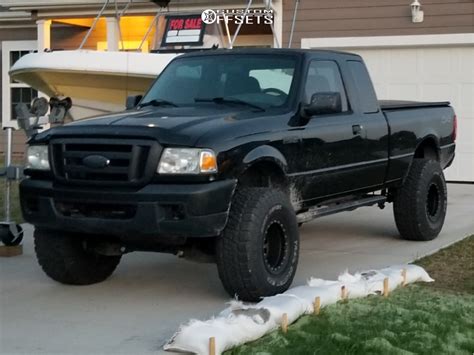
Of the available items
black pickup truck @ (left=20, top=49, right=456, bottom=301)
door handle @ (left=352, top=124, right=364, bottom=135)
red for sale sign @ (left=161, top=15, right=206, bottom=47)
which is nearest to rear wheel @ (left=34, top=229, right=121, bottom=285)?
black pickup truck @ (left=20, top=49, right=456, bottom=301)

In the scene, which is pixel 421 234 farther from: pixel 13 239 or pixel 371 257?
pixel 13 239

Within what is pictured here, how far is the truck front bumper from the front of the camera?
5.56m

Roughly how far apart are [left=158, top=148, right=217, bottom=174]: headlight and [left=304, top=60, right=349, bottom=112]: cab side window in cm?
150

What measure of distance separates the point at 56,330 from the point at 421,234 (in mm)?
4230

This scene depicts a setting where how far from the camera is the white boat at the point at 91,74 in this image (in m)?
12.8

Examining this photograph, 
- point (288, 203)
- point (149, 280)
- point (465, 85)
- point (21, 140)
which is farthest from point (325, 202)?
point (21, 140)

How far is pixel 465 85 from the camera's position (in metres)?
13.9

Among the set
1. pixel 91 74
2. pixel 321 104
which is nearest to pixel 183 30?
pixel 91 74

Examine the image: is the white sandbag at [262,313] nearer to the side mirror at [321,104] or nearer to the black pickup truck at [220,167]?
the black pickup truck at [220,167]

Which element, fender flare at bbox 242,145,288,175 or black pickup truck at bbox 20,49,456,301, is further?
fender flare at bbox 242,145,288,175

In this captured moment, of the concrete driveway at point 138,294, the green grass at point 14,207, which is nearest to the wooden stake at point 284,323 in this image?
the concrete driveway at point 138,294

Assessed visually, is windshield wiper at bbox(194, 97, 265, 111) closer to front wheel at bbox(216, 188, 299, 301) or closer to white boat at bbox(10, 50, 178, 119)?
front wheel at bbox(216, 188, 299, 301)

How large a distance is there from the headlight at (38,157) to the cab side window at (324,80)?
2.09 meters

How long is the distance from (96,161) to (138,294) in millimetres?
1260
